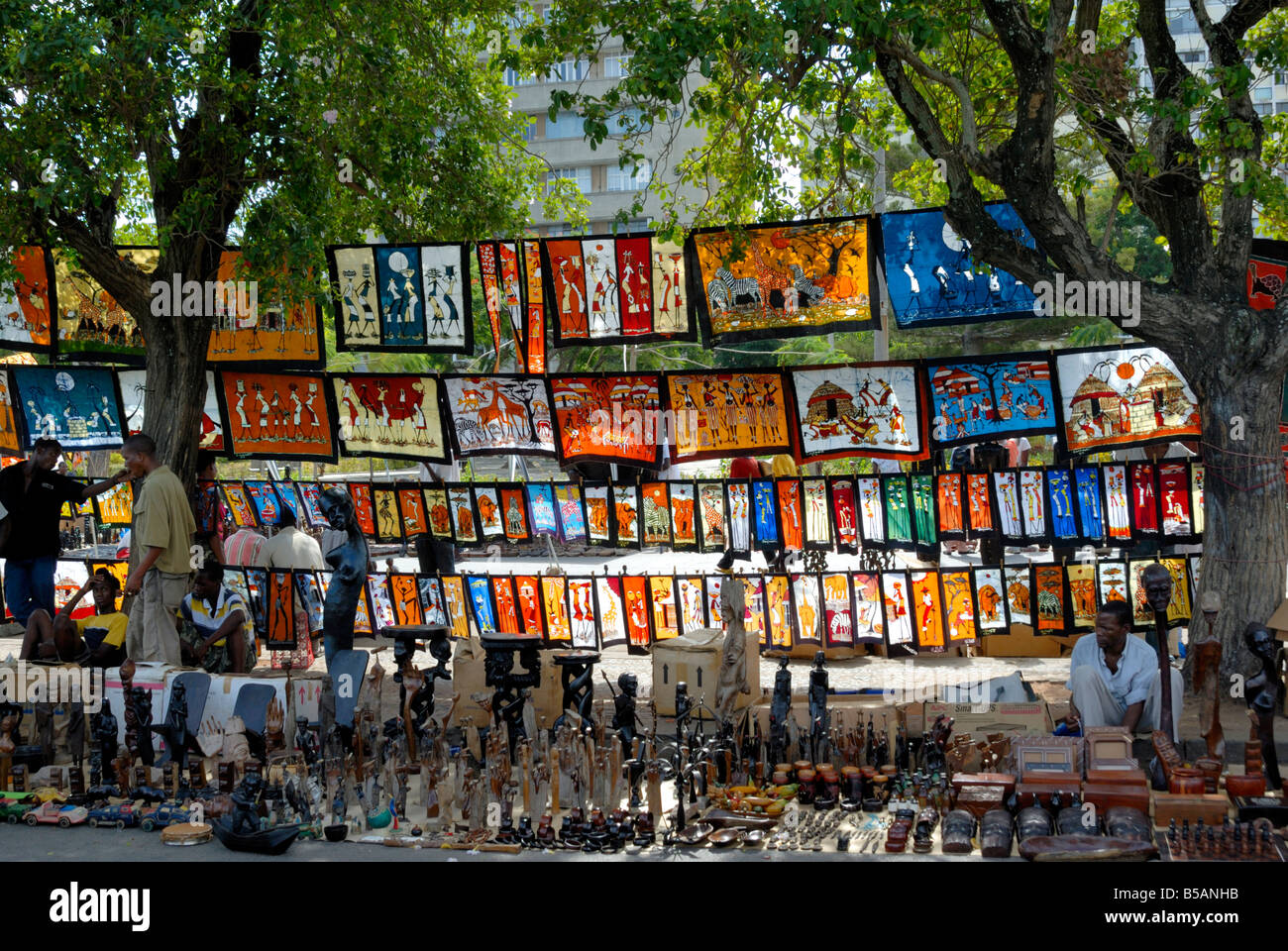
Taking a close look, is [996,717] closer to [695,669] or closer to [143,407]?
[695,669]

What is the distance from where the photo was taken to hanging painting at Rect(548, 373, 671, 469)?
989cm

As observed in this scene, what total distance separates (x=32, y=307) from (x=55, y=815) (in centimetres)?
552

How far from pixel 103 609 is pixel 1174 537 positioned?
26.8 ft

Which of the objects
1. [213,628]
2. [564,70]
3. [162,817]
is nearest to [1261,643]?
[162,817]

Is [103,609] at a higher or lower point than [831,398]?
lower

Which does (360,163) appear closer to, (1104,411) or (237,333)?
(237,333)

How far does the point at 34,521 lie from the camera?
9688mm

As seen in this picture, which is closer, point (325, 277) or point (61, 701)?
point (61, 701)

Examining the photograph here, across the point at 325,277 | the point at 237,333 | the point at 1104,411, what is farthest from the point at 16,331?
the point at 1104,411

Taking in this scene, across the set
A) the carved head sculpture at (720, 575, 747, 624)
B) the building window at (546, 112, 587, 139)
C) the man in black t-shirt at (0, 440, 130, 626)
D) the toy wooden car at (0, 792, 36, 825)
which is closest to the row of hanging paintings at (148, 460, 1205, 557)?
the carved head sculpture at (720, 575, 747, 624)

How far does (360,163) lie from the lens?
9.78m

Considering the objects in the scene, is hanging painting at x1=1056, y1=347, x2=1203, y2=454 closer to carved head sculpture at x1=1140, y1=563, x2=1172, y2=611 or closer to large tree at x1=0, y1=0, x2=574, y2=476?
carved head sculpture at x1=1140, y1=563, x2=1172, y2=611

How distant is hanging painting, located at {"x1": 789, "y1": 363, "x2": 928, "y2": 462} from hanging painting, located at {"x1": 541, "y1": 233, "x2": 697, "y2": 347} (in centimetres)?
112

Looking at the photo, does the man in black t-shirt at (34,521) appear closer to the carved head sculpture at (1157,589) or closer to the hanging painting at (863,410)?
the hanging painting at (863,410)
